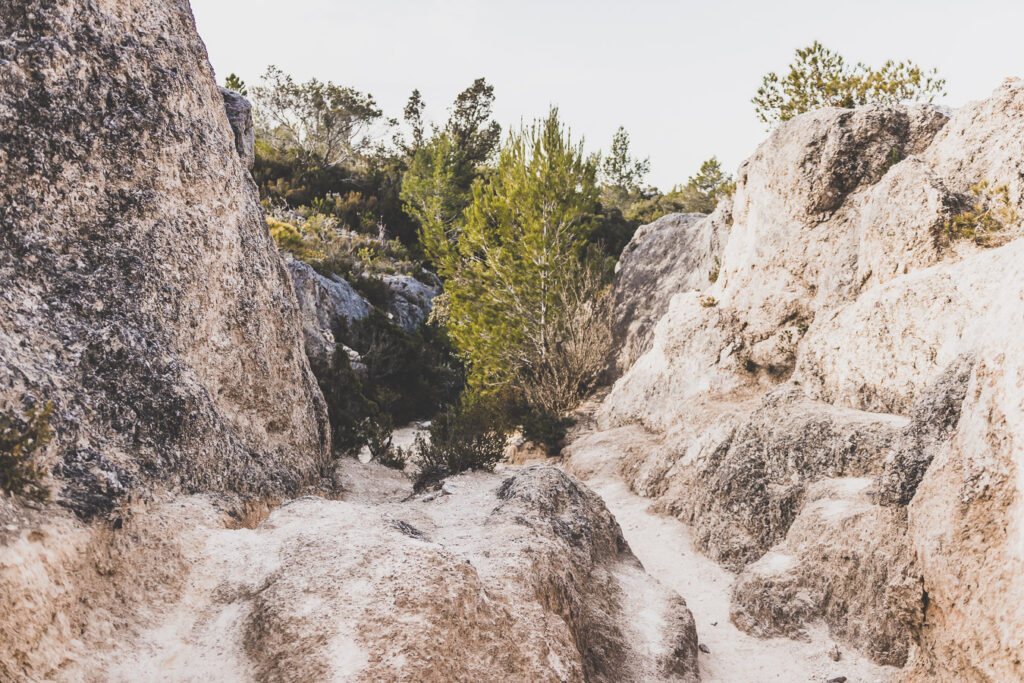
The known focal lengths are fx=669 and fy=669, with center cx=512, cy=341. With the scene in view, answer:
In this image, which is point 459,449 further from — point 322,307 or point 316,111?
point 316,111

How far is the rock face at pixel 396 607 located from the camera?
3.28 m

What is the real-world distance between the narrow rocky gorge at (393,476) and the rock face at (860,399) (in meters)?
0.03

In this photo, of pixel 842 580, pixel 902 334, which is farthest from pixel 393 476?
pixel 902 334

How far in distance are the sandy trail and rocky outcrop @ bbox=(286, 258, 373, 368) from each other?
498 cm

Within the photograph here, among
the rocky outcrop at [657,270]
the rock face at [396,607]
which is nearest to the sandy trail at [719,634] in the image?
the rock face at [396,607]

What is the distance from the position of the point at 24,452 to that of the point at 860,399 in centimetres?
778

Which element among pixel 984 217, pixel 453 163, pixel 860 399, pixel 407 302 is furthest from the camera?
pixel 453 163

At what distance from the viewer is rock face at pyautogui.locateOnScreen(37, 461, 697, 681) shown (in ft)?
10.8

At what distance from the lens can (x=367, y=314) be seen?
16500 mm

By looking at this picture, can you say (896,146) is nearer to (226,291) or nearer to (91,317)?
(226,291)

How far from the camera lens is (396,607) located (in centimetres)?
349

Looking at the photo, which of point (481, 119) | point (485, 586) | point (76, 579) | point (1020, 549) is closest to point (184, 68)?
point (76, 579)

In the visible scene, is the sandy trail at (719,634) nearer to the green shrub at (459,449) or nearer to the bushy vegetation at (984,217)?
the green shrub at (459,449)

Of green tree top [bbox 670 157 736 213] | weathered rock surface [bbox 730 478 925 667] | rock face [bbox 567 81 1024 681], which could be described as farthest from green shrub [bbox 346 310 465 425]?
green tree top [bbox 670 157 736 213]
